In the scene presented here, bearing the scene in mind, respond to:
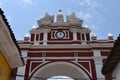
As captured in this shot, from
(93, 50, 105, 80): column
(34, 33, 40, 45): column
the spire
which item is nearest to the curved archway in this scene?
(93, 50, 105, 80): column

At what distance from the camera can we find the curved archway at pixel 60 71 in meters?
13.0

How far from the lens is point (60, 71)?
46.0 ft

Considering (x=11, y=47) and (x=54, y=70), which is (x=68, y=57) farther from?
(x=11, y=47)

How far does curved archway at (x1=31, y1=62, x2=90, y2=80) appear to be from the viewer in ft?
42.5

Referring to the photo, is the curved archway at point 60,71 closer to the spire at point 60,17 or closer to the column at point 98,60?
the column at point 98,60

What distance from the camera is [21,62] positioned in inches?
265

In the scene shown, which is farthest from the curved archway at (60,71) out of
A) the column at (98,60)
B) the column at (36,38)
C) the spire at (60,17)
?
the spire at (60,17)

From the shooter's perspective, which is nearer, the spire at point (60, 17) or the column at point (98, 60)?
the column at point (98, 60)

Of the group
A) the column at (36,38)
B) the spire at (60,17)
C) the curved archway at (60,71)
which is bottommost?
the curved archway at (60,71)

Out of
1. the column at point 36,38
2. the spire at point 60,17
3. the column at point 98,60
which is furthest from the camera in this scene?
the spire at point 60,17

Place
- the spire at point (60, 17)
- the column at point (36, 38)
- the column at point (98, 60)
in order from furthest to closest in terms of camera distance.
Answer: the spire at point (60, 17) < the column at point (36, 38) < the column at point (98, 60)

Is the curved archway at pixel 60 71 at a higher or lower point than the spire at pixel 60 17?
lower

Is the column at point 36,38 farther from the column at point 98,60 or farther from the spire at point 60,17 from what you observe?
the column at point 98,60

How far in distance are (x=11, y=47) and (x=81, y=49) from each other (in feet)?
26.2
